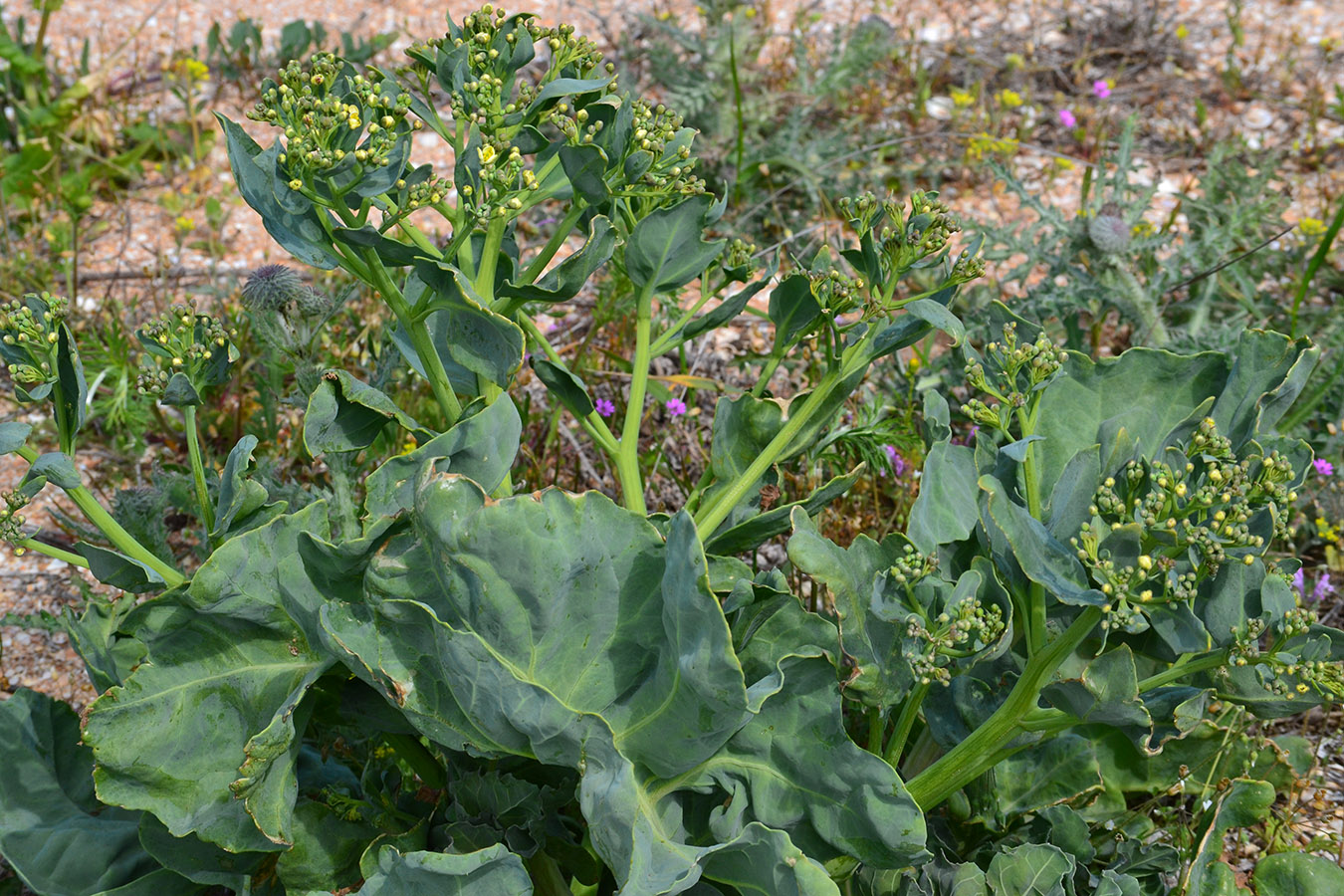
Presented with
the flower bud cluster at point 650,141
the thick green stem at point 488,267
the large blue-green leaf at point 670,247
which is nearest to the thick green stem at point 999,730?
the large blue-green leaf at point 670,247

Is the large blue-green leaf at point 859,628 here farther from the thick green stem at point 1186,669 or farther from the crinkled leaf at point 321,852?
the crinkled leaf at point 321,852

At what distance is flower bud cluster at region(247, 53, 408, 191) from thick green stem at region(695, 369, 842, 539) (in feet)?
2.42

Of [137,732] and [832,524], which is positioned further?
[832,524]

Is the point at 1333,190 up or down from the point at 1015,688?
down

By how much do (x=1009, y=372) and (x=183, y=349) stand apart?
131 cm

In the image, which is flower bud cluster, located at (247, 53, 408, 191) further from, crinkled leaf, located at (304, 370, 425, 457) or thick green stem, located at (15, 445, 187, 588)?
thick green stem, located at (15, 445, 187, 588)

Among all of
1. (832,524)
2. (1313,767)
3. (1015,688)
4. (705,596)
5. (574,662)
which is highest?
(705,596)

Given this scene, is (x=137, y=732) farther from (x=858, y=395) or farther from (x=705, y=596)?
(x=858, y=395)

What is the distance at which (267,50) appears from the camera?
5641 millimetres

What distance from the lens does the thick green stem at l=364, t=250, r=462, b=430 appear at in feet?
5.80

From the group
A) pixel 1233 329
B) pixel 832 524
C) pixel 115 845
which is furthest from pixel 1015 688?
pixel 1233 329

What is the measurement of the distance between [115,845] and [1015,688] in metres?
1.54

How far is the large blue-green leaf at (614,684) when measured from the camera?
5.08 ft

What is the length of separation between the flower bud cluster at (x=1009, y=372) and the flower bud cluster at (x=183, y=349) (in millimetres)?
1212
